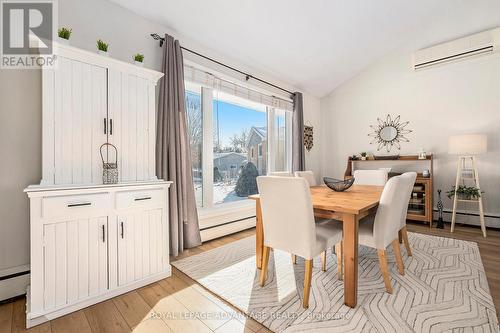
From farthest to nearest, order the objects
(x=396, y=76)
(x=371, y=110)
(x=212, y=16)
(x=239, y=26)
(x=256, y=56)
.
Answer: (x=371, y=110) < (x=396, y=76) < (x=256, y=56) < (x=239, y=26) < (x=212, y=16)

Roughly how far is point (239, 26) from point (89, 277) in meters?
2.87

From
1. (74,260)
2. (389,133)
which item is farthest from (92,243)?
(389,133)

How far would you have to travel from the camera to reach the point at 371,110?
436 cm

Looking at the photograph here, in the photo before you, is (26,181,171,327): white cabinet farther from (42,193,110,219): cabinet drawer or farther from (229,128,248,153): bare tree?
(229,128,248,153): bare tree

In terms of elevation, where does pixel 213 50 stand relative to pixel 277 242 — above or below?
above

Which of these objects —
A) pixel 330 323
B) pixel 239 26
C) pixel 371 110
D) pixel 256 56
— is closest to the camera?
pixel 330 323

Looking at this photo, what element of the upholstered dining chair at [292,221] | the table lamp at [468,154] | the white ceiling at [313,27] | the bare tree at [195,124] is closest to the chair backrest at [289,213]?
the upholstered dining chair at [292,221]

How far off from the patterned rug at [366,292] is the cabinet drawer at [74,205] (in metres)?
0.95

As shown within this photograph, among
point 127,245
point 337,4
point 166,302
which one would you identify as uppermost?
point 337,4

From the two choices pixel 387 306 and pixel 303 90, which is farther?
pixel 303 90

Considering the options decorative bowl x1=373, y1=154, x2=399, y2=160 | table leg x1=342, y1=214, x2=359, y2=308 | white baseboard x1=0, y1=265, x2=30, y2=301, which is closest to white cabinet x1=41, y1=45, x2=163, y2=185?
white baseboard x1=0, y1=265, x2=30, y2=301

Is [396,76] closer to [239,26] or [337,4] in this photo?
[337,4]

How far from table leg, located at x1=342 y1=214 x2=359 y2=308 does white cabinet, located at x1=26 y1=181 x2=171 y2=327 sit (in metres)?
1.44

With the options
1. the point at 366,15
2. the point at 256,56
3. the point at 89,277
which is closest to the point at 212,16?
the point at 256,56
